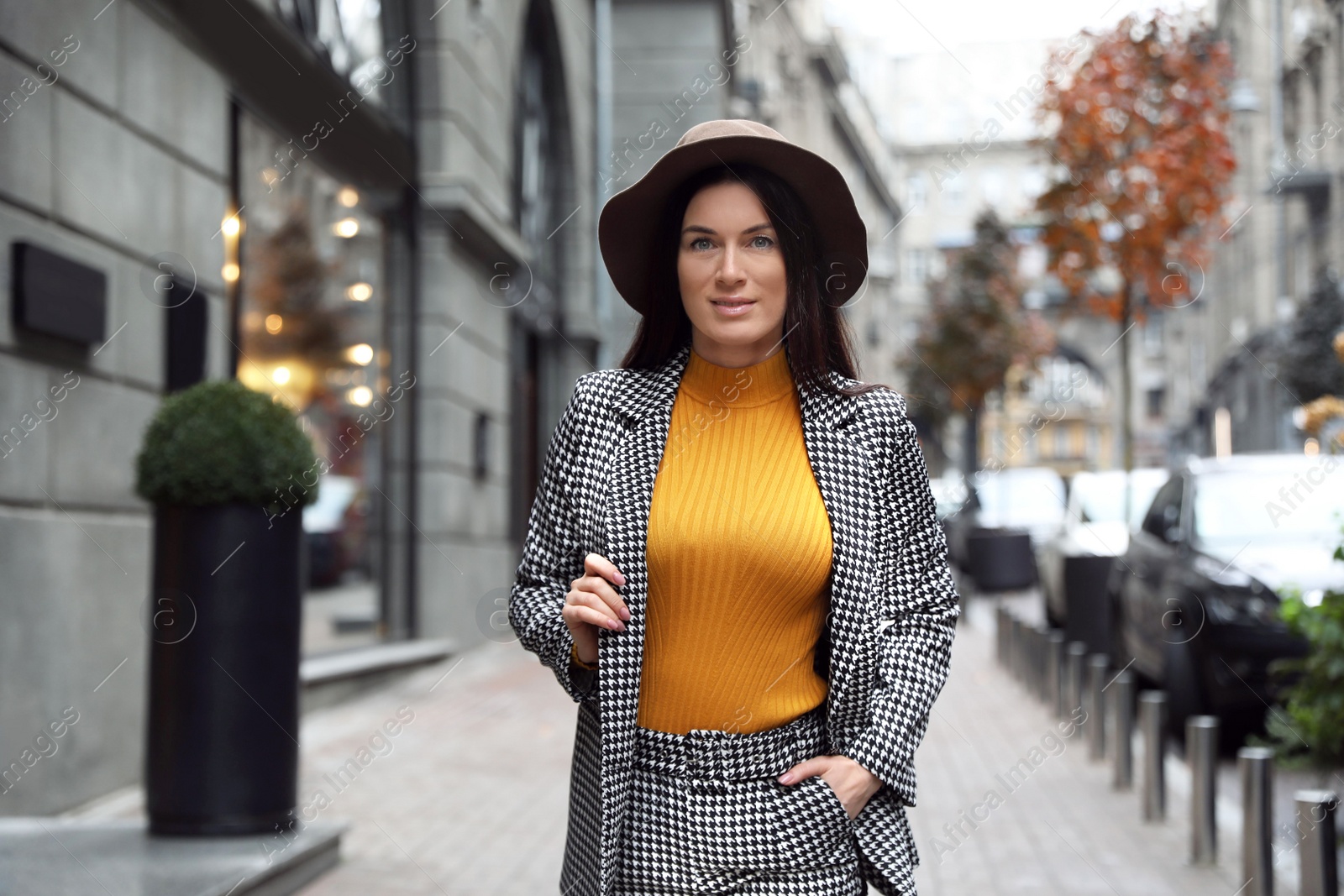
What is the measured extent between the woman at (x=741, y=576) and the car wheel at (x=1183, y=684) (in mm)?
7092

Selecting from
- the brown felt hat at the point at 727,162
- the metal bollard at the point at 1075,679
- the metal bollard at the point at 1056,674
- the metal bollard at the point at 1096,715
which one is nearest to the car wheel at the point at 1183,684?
the metal bollard at the point at 1096,715

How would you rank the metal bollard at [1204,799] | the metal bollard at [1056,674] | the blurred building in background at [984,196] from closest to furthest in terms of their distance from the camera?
the metal bollard at [1204,799], the metal bollard at [1056,674], the blurred building in background at [984,196]

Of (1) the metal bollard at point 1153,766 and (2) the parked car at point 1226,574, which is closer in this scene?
(1) the metal bollard at point 1153,766

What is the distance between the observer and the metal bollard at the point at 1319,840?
434 cm

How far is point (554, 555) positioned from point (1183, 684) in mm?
7493

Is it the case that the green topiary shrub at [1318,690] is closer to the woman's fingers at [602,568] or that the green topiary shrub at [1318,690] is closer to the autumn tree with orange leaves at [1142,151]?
the woman's fingers at [602,568]

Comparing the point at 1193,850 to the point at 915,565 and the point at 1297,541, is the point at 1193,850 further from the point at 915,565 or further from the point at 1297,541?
the point at 915,565

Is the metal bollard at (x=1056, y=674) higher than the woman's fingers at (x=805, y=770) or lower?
lower

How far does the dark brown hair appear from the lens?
93.4 inches

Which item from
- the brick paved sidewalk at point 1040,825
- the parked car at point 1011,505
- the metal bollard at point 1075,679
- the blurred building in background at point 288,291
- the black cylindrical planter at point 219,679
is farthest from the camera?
the parked car at point 1011,505

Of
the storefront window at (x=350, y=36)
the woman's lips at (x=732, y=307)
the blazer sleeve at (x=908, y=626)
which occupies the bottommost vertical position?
the blazer sleeve at (x=908, y=626)

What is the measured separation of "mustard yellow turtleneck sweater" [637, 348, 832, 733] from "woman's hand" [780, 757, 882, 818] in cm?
8

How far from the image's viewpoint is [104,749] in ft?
22.2

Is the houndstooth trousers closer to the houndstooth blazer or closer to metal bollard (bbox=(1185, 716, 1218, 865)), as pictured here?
the houndstooth blazer
